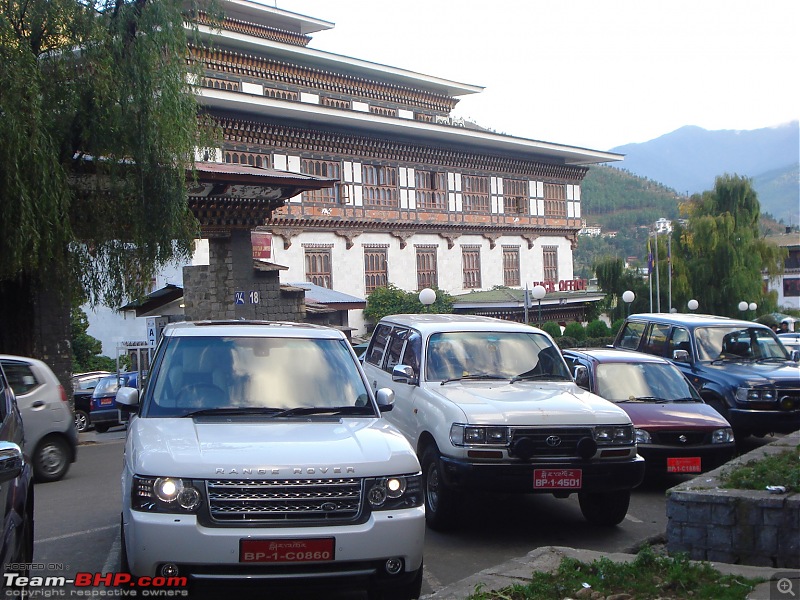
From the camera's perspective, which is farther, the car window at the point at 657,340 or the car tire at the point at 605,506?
the car window at the point at 657,340

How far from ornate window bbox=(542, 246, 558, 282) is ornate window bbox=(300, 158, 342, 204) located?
719 inches

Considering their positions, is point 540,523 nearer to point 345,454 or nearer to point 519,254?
point 345,454

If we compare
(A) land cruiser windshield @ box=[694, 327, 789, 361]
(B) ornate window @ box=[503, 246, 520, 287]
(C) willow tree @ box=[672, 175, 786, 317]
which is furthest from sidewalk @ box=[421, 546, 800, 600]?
(B) ornate window @ box=[503, 246, 520, 287]

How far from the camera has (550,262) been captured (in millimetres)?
59094

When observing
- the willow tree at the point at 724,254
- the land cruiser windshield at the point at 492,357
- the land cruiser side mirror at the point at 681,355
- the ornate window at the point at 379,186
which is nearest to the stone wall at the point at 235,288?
the land cruiser side mirror at the point at 681,355

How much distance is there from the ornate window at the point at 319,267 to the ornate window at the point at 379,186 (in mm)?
3905

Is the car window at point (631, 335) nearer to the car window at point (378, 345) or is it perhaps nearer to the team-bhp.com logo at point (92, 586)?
the car window at point (378, 345)

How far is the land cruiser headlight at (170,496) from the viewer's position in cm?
533

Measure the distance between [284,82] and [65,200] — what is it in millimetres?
32503

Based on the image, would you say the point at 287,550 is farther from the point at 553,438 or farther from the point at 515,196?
the point at 515,196

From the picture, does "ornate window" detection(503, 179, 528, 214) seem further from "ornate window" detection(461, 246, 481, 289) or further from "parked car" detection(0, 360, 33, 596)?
"parked car" detection(0, 360, 33, 596)

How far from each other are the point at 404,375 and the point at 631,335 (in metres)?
7.84

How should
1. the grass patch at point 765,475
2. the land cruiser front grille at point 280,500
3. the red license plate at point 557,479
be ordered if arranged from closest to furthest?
the land cruiser front grille at point 280,500 < the grass patch at point 765,475 < the red license plate at point 557,479

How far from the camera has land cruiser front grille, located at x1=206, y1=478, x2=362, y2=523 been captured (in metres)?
5.34
